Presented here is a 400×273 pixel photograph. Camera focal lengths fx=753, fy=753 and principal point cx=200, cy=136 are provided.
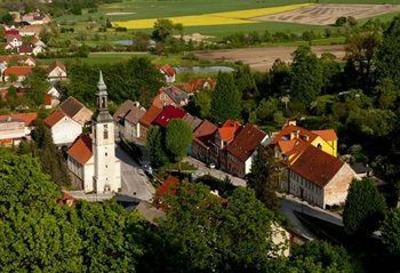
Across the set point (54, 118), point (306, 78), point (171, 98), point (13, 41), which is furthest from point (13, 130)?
point (13, 41)

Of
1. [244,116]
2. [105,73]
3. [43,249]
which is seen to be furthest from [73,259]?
[105,73]

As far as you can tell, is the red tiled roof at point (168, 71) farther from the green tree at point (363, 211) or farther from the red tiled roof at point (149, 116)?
the green tree at point (363, 211)

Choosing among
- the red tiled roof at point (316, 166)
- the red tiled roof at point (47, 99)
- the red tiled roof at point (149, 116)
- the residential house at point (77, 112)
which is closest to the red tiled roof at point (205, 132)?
the red tiled roof at point (149, 116)

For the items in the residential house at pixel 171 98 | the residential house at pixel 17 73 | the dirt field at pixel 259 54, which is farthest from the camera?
the dirt field at pixel 259 54

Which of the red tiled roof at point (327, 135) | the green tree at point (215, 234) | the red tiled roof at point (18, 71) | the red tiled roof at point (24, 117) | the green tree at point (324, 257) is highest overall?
the green tree at point (215, 234)

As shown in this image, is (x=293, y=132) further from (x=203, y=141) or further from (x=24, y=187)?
(x=24, y=187)

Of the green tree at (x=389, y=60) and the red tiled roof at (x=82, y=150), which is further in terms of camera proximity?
the green tree at (x=389, y=60)

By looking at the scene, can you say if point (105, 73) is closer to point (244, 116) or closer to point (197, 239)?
point (244, 116)
